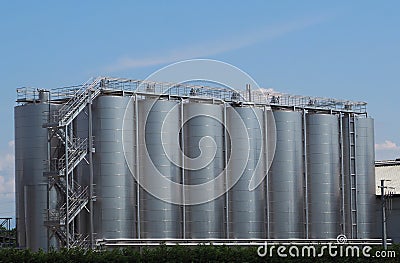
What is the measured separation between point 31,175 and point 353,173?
2273cm

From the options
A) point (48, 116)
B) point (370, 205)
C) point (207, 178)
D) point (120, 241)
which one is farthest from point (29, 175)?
point (370, 205)

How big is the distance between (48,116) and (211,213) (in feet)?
34.4

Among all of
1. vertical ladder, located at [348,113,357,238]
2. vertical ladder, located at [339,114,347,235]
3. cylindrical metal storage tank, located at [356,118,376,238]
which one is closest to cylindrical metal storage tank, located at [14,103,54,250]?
vertical ladder, located at [339,114,347,235]

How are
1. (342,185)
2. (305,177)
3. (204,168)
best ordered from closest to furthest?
1. (204,168)
2. (305,177)
3. (342,185)

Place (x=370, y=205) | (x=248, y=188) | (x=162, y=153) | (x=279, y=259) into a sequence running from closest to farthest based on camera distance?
(x=279, y=259)
(x=162, y=153)
(x=248, y=188)
(x=370, y=205)

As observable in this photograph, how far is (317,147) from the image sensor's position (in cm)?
5603

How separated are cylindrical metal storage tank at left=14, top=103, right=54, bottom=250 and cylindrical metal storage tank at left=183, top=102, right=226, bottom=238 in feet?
25.7

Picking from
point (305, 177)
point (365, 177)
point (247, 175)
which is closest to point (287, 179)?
point (305, 177)

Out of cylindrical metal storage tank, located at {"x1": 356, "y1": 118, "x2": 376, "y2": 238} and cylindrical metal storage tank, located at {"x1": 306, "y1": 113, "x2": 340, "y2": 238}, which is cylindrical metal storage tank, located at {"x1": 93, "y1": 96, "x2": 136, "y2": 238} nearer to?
cylindrical metal storage tank, located at {"x1": 306, "y1": 113, "x2": 340, "y2": 238}

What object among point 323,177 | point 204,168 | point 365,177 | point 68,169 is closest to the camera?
point 68,169

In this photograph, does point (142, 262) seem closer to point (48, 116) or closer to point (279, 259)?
point (279, 259)

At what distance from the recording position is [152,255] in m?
41.1

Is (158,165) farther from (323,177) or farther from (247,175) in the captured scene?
(323,177)

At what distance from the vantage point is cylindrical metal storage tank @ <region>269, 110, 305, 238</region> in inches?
2076
